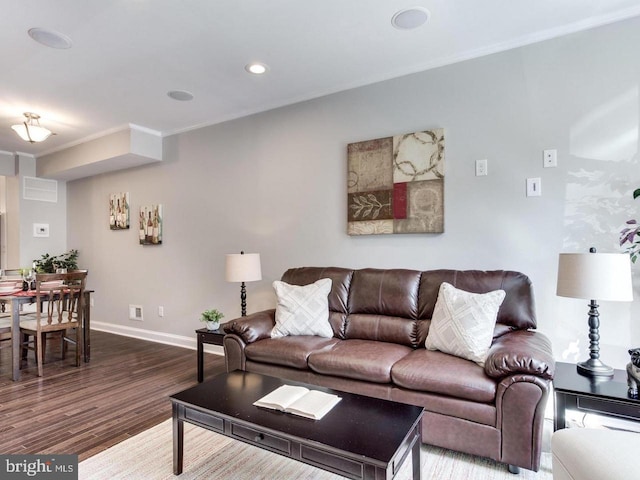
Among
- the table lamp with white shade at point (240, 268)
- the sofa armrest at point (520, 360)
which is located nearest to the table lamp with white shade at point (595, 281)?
the sofa armrest at point (520, 360)

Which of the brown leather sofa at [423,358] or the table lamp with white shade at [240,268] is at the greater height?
the table lamp with white shade at [240,268]

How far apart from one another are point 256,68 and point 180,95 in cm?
100

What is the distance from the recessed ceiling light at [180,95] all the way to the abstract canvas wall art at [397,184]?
170 centimetres

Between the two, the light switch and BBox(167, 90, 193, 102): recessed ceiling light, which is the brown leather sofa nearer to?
the light switch

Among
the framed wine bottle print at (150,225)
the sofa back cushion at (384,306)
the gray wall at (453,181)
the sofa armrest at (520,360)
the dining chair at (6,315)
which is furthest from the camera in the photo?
the framed wine bottle print at (150,225)

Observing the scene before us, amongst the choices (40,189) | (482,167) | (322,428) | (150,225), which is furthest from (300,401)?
(40,189)

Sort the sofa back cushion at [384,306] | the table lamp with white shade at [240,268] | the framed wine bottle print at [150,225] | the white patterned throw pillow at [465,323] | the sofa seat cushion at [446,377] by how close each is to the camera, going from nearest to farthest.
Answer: the sofa seat cushion at [446,377]
the white patterned throw pillow at [465,323]
the sofa back cushion at [384,306]
the table lamp with white shade at [240,268]
the framed wine bottle print at [150,225]

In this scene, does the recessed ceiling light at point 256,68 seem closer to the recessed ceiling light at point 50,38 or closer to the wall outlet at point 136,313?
the recessed ceiling light at point 50,38

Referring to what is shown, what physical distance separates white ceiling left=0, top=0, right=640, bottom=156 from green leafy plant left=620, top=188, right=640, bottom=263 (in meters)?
1.37

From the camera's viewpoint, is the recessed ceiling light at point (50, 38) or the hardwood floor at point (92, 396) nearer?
the hardwood floor at point (92, 396)

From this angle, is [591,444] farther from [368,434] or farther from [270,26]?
[270,26]

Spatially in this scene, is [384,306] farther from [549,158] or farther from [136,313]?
[136,313]

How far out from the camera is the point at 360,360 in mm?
2250

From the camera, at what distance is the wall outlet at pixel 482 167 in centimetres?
277
